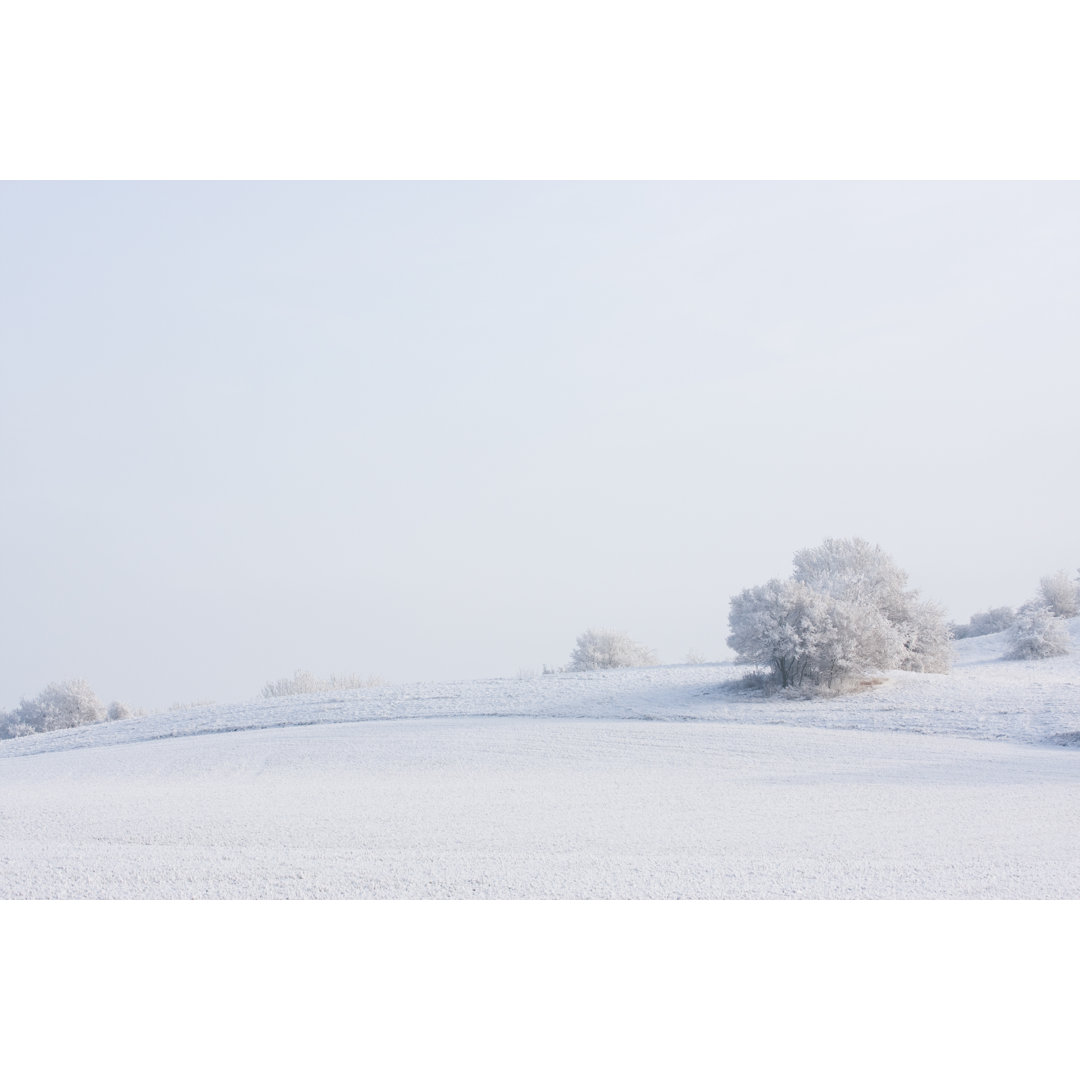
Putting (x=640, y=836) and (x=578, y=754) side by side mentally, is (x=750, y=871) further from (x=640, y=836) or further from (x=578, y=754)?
(x=578, y=754)

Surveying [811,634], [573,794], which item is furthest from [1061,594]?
[573,794]

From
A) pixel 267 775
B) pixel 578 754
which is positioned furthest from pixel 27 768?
pixel 578 754

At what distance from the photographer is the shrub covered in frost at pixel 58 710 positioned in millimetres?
26266

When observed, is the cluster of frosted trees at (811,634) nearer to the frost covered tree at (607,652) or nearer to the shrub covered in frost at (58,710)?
the frost covered tree at (607,652)

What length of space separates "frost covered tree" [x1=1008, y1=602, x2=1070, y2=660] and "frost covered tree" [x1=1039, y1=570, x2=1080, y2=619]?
23.9 ft

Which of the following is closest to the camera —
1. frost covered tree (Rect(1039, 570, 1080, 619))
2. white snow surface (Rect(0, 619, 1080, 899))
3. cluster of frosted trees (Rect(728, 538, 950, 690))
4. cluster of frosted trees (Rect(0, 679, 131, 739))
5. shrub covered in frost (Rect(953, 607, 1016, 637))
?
white snow surface (Rect(0, 619, 1080, 899))

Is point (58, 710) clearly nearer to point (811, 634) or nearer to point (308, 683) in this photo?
point (308, 683)

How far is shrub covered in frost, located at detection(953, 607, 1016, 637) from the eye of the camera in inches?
1409

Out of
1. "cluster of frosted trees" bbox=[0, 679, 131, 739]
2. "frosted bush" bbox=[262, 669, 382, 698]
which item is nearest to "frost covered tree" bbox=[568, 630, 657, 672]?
"frosted bush" bbox=[262, 669, 382, 698]

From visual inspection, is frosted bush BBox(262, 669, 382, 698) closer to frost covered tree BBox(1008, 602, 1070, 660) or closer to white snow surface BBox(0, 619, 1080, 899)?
white snow surface BBox(0, 619, 1080, 899)

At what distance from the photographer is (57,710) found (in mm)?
26328

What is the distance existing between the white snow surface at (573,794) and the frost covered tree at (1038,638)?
5.18 ft

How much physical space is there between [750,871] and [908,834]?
198cm

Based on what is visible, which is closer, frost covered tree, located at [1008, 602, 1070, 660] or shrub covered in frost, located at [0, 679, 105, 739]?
frost covered tree, located at [1008, 602, 1070, 660]
